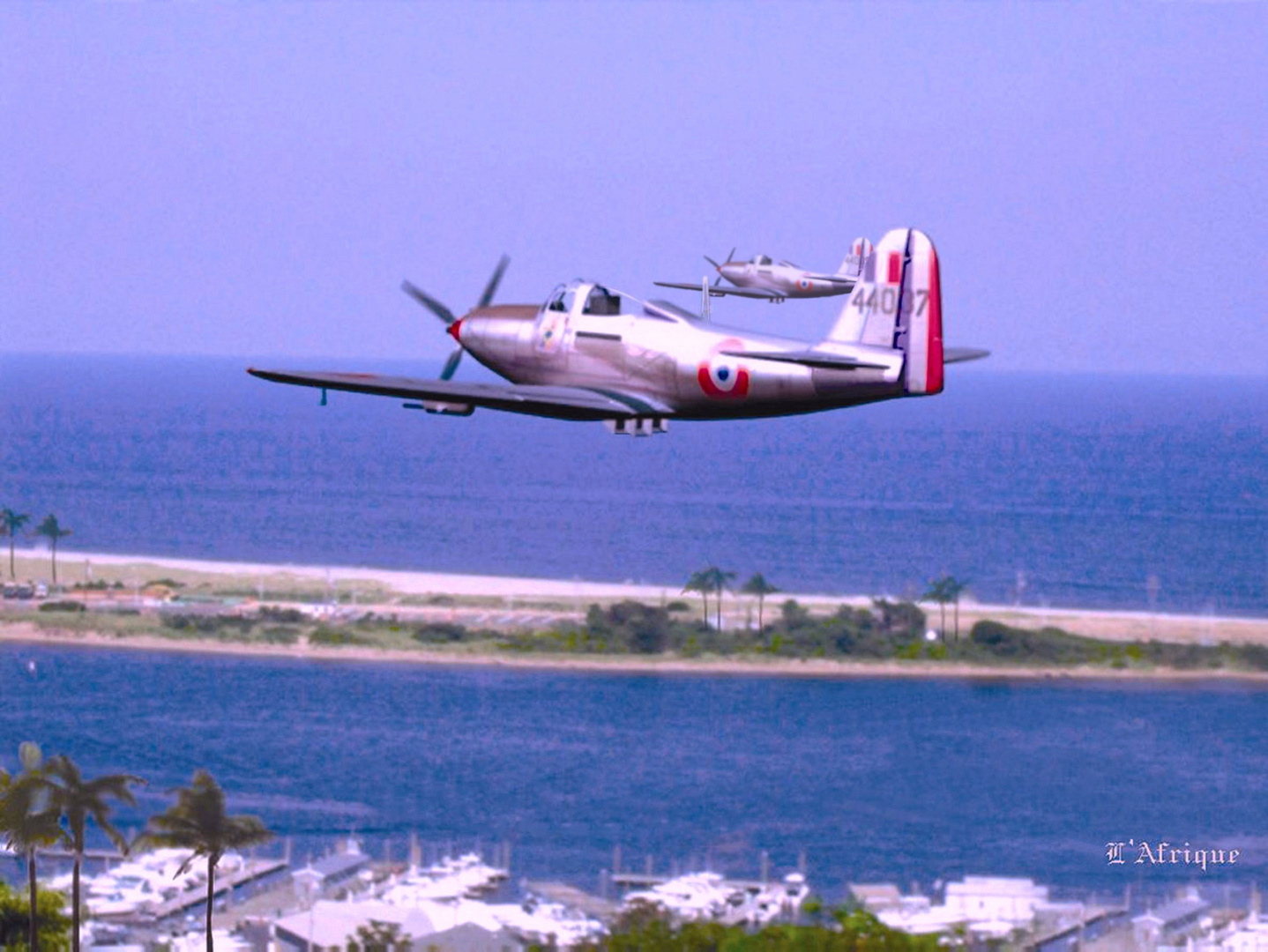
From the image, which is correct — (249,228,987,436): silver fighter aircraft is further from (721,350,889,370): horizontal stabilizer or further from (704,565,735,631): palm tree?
(704,565,735,631): palm tree

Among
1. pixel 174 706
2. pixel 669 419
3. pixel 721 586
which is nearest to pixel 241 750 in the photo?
pixel 174 706

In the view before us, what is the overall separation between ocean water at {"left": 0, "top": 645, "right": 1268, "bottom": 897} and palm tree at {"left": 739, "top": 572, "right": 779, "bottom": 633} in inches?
283

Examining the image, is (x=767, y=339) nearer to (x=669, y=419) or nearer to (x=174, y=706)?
(x=669, y=419)

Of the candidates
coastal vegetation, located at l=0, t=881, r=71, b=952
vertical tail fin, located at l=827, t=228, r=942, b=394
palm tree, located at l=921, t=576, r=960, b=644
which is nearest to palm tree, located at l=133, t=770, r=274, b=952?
coastal vegetation, located at l=0, t=881, r=71, b=952

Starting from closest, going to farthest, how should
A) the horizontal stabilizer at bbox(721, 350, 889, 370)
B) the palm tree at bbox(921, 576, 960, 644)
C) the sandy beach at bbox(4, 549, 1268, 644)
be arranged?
the horizontal stabilizer at bbox(721, 350, 889, 370)
the palm tree at bbox(921, 576, 960, 644)
the sandy beach at bbox(4, 549, 1268, 644)

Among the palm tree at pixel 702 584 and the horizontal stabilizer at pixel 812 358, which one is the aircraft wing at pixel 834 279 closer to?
the horizontal stabilizer at pixel 812 358

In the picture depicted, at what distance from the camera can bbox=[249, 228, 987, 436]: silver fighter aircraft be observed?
16.7 m

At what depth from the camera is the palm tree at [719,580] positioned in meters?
180

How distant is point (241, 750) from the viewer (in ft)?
572

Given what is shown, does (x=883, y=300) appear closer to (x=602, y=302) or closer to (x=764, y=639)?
(x=602, y=302)

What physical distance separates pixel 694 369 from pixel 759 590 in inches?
6311
